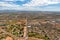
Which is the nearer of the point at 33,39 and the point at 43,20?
the point at 33,39

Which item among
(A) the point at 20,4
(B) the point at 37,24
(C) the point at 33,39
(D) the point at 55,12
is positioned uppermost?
(A) the point at 20,4

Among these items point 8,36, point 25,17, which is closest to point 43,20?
point 25,17

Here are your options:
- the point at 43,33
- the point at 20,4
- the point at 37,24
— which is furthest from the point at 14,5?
the point at 43,33

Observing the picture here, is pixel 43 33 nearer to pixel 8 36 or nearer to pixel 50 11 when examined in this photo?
pixel 50 11

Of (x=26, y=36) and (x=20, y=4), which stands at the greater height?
(x=20, y=4)

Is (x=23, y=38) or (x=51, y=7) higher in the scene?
(x=51, y=7)

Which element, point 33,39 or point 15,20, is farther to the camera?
point 15,20

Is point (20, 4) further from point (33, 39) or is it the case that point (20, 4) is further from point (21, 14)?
point (33, 39)
